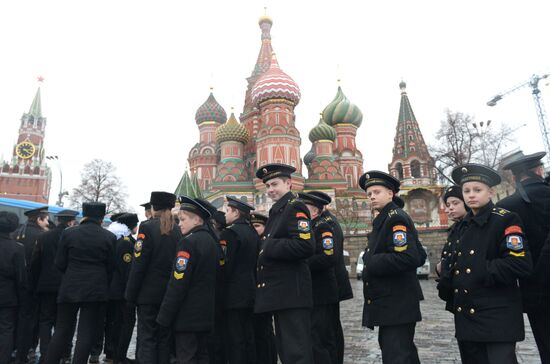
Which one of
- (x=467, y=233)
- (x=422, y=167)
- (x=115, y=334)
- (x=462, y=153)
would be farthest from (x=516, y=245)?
(x=422, y=167)

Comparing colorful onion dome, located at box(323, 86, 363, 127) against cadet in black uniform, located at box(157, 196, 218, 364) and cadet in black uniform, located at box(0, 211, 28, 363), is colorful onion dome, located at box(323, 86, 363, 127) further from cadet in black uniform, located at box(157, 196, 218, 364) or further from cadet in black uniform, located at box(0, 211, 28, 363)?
cadet in black uniform, located at box(157, 196, 218, 364)

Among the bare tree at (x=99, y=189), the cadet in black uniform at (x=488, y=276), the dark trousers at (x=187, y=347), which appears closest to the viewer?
the cadet in black uniform at (x=488, y=276)

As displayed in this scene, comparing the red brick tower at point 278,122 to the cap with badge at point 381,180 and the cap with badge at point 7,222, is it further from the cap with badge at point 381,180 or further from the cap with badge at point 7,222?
the cap with badge at point 381,180

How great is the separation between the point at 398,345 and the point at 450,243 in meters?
1.37

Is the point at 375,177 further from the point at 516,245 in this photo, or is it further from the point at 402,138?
the point at 402,138

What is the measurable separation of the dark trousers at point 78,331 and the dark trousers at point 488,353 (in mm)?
4248

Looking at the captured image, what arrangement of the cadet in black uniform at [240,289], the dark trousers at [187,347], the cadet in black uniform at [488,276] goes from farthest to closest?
the cadet in black uniform at [240,289] < the dark trousers at [187,347] < the cadet in black uniform at [488,276]

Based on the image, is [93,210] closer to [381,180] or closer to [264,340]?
[264,340]

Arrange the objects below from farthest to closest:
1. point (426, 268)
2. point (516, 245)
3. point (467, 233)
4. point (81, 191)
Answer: point (81, 191)
point (426, 268)
point (467, 233)
point (516, 245)

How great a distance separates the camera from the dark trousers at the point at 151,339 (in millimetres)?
4508

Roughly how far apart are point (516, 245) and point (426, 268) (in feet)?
67.2

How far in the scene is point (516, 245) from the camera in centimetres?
321

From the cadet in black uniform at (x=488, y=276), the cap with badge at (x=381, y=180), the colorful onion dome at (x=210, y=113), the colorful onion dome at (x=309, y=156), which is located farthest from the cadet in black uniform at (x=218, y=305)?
the colorful onion dome at (x=210, y=113)

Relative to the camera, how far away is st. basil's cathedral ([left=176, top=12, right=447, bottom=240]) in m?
40.0
